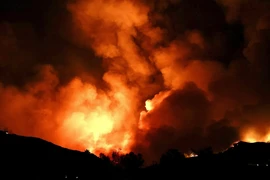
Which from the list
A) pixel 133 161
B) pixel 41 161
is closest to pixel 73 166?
pixel 41 161

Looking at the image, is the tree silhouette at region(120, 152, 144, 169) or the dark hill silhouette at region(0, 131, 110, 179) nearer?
the dark hill silhouette at region(0, 131, 110, 179)

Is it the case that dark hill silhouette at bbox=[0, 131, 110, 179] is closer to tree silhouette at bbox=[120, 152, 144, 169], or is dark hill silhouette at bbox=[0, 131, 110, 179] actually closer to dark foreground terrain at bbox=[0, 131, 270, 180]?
dark foreground terrain at bbox=[0, 131, 270, 180]

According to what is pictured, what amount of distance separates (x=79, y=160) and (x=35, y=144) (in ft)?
12.7

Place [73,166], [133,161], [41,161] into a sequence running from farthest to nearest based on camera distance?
[133,161] → [73,166] → [41,161]

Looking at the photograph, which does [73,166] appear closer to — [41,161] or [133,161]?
[41,161]

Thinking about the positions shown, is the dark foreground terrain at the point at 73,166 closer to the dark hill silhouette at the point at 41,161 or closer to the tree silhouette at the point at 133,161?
the dark hill silhouette at the point at 41,161

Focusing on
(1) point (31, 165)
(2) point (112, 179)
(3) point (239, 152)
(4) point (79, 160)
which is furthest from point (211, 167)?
(3) point (239, 152)

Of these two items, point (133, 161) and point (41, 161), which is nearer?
point (41, 161)

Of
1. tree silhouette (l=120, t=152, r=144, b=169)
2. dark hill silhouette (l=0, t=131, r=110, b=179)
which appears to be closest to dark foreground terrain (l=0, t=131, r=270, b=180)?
dark hill silhouette (l=0, t=131, r=110, b=179)

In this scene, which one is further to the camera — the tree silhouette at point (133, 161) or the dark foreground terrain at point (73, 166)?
the tree silhouette at point (133, 161)

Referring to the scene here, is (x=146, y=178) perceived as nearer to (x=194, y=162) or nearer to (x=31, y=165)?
(x=194, y=162)

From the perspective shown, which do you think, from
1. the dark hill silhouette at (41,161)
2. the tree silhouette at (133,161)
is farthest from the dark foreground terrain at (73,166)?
the tree silhouette at (133,161)

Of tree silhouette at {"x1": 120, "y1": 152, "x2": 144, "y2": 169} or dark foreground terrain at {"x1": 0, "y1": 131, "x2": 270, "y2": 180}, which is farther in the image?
tree silhouette at {"x1": 120, "y1": 152, "x2": 144, "y2": 169}

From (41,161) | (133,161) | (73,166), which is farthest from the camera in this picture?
(133,161)
